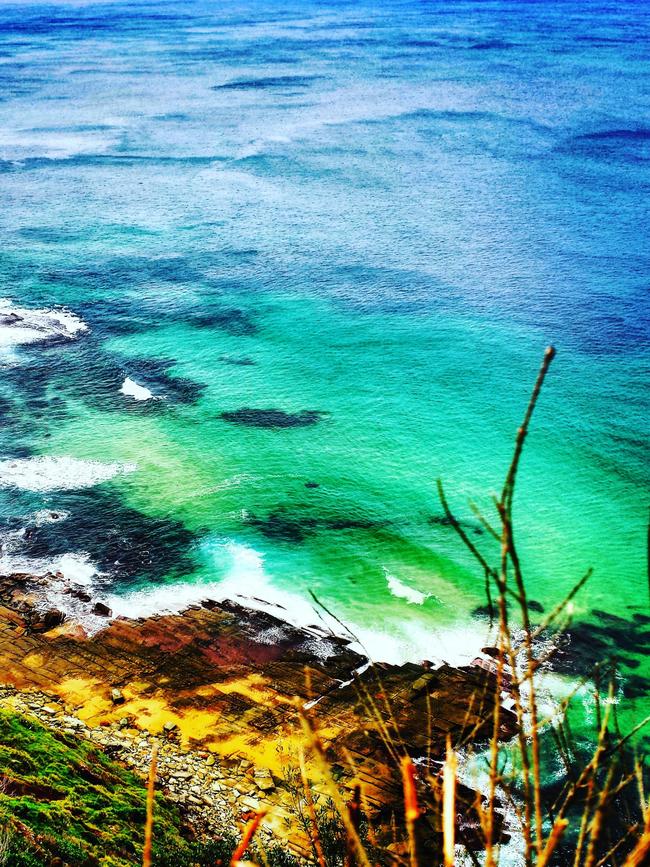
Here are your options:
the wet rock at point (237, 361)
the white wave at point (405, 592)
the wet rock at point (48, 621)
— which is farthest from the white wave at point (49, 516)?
the wet rock at point (237, 361)

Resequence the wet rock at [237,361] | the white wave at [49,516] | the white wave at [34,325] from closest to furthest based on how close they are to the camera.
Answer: the white wave at [49,516]
the wet rock at [237,361]
the white wave at [34,325]

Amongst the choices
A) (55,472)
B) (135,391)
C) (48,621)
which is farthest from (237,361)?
(48,621)

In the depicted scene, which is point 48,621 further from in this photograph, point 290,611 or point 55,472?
point 55,472

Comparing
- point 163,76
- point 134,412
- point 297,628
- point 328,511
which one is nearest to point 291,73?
point 163,76

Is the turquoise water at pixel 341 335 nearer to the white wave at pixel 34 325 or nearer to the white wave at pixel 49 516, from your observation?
the white wave at pixel 49 516

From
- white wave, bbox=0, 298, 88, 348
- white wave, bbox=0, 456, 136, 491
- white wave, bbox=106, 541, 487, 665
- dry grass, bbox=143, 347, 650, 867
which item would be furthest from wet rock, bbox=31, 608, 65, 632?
white wave, bbox=0, 298, 88, 348
